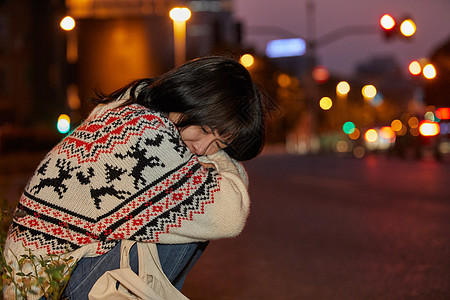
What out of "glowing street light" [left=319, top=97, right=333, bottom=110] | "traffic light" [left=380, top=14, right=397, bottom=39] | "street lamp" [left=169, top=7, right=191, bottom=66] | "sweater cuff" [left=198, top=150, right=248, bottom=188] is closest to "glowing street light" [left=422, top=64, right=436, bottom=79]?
"traffic light" [left=380, top=14, right=397, bottom=39]

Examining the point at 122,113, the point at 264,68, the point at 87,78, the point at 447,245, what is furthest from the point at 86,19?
the point at 122,113

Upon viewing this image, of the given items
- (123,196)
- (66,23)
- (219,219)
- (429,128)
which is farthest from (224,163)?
(429,128)

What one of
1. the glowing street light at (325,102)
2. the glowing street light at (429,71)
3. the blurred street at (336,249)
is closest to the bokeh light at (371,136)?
the glowing street light at (429,71)

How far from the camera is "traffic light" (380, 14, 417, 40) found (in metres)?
14.5

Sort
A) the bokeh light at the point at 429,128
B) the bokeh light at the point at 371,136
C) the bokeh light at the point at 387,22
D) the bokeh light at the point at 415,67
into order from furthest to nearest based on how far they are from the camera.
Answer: the bokeh light at the point at 371,136
the bokeh light at the point at 415,67
the bokeh light at the point at 429,128
the bokeh light at the point at 387,22

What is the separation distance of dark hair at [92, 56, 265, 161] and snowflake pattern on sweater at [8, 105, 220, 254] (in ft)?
0.78

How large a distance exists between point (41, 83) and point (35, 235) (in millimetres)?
32113

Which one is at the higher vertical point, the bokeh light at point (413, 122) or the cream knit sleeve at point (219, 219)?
the cream knit sleeve at point (219, 219)

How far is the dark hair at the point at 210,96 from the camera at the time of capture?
216 cm

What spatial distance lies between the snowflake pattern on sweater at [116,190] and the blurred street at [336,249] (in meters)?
2.22

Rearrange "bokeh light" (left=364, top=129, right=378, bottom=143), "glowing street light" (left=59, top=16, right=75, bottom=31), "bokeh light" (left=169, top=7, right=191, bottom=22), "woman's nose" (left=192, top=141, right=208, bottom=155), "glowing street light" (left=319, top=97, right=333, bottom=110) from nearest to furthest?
"woman's nose" (left=192, top=141, right=208, bottom=155) → "glowing street light" (left=59, top=16, right=75, bottom=31) → "bokeh light" (left=169, top=7, right=191, bottom=22) → "bokeh light" (left=364, top=129, right=378, bottom=143) → "glowing street light" (left=319, top=97, right=333, bottom=110)

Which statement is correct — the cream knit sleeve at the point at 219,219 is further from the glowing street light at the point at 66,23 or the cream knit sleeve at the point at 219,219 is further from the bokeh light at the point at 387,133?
the bokeh light at the point at 387,133

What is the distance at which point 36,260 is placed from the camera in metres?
1.91

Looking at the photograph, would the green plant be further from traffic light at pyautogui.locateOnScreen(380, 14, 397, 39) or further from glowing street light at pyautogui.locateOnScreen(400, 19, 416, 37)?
traffic light at pyautogui.locateOnScreen(380, 14, 397, 39)
